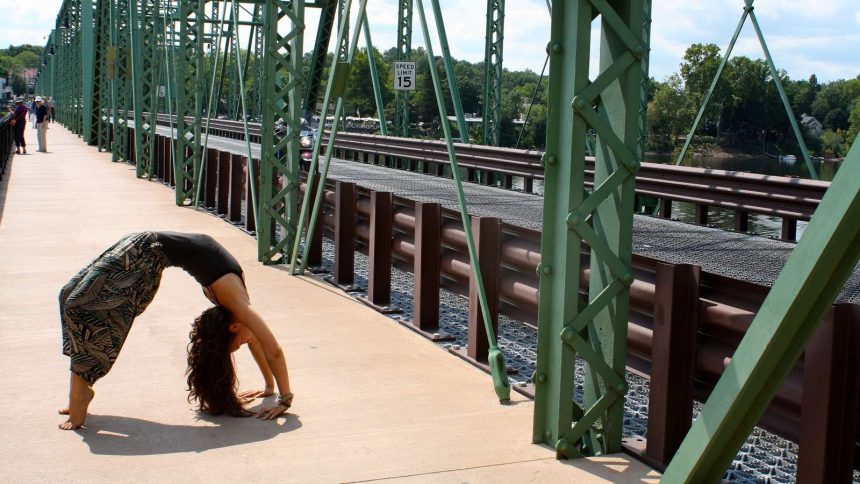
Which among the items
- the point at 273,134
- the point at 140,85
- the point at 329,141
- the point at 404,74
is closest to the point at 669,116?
the point at 404,74

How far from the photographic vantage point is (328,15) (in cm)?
1575

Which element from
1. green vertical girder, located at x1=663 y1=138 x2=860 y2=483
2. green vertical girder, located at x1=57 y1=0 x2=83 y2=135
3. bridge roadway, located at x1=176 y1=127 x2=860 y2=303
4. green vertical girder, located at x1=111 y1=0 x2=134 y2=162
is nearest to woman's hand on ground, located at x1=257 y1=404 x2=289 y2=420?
green vertical girder, located at x1=663 y1=138 x2=860 y2=483

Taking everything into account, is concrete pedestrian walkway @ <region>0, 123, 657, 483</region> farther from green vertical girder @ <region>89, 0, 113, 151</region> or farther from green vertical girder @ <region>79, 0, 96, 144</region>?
green vertical girder @ <region>79, 0, 96, 144</region>

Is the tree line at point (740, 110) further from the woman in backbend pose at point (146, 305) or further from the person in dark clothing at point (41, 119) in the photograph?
the person in dark clothing at point (41, 119)

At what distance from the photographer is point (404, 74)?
25.2 meters

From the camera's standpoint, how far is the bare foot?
17.3 ft

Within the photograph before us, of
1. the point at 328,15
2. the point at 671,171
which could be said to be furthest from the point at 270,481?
the point at 328,15

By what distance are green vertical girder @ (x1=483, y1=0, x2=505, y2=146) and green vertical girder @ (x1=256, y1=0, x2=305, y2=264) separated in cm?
1208

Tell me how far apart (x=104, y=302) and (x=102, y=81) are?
116ft

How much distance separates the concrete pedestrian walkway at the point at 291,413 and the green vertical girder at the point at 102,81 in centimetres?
2908

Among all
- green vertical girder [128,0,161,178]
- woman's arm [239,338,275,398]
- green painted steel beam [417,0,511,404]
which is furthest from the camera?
green vertical girder [128,0,161,178]

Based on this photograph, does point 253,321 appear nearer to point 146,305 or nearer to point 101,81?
point 146,305

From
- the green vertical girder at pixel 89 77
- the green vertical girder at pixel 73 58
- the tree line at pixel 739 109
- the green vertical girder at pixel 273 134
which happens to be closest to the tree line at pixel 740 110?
the tree line at pixel 739 109

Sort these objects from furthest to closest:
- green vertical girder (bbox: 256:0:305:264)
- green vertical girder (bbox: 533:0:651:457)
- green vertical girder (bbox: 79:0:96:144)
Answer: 1. green vertical girder (bbox: 79:0:96:144)
2. green vertical girder (bbox: 256:0:305:264)
3. green vertical girder (bbox: 533:0:651:457)
